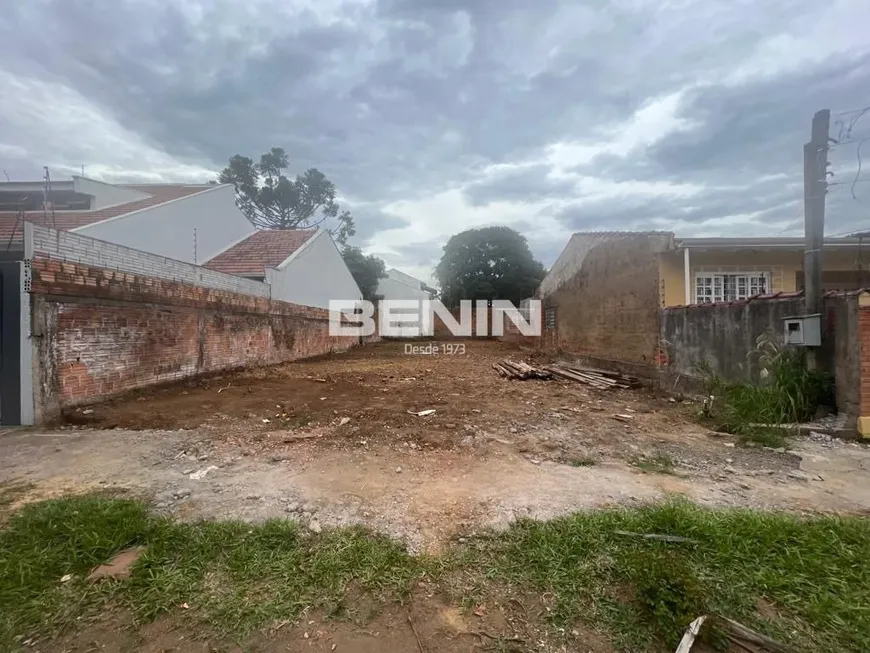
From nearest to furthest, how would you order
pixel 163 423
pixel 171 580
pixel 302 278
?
pixel 171 580 < pixel 163 423 < pixel 302 278

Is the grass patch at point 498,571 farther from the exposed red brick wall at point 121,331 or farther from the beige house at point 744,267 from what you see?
the beige house at point 744,267

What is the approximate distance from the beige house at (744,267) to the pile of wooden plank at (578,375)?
1.86 m

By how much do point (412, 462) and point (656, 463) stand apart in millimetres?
2291

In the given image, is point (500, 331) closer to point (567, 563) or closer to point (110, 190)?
point (110, 190)

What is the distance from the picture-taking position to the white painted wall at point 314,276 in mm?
13055

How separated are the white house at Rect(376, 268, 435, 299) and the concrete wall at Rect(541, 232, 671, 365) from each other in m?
16.8

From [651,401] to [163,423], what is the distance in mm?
7473

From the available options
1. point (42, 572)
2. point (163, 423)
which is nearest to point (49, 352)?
point (163, 423)

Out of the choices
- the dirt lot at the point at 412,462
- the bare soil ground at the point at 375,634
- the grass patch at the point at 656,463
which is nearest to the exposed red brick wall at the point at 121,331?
the dirt lot at the point at 412,462

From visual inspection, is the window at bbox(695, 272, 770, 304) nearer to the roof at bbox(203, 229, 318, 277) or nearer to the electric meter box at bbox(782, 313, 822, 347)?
the electric meter box at bbox(782, 313, 822, 347)

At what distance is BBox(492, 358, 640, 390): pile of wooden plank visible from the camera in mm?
8180

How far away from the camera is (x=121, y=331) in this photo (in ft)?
20.7

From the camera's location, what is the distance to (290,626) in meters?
1.71

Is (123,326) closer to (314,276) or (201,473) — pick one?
(201,473)
